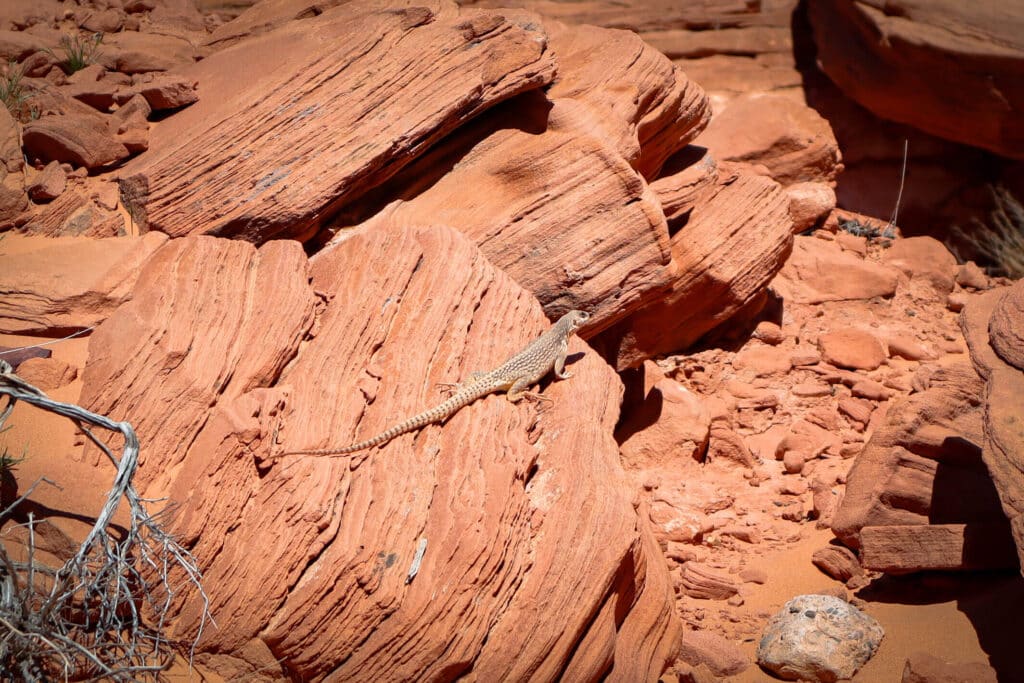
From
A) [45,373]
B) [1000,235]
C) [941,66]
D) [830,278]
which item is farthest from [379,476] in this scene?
[1000,235]

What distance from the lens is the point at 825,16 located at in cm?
1315

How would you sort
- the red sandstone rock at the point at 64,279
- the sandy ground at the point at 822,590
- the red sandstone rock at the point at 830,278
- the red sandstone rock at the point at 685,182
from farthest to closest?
the red sandstone rock at the point at 830,278 → the red sandstone rock at the point at 685,182 → the red sandstone rock at the point at 64,279 → the sandy ground at the point at 822,590

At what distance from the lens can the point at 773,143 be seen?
11742 millimetres

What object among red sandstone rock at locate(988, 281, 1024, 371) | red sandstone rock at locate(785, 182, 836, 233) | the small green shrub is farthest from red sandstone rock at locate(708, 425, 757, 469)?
the small green shrub

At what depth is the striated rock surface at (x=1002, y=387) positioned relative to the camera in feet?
15.0

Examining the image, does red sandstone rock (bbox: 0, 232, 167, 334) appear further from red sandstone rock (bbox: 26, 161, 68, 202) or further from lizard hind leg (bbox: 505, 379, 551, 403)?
lizard hind leg (bbox: 505, 379, 551, 403)

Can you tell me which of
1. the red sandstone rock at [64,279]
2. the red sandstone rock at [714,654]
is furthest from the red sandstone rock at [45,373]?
the red sandstone rock at [714,654]

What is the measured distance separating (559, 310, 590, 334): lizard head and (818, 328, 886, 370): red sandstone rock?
11.9 feet

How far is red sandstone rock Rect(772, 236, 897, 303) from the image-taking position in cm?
1022

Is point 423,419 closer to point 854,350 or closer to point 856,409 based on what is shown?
point 856,409

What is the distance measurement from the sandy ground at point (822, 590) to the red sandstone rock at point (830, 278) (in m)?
3.98

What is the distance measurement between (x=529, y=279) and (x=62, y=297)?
11.7 feet

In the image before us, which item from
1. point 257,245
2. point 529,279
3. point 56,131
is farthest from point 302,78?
point 529,279

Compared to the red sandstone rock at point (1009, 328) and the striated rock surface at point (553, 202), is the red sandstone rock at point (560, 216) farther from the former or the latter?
the red sandstone rock at point (1009, 328)
